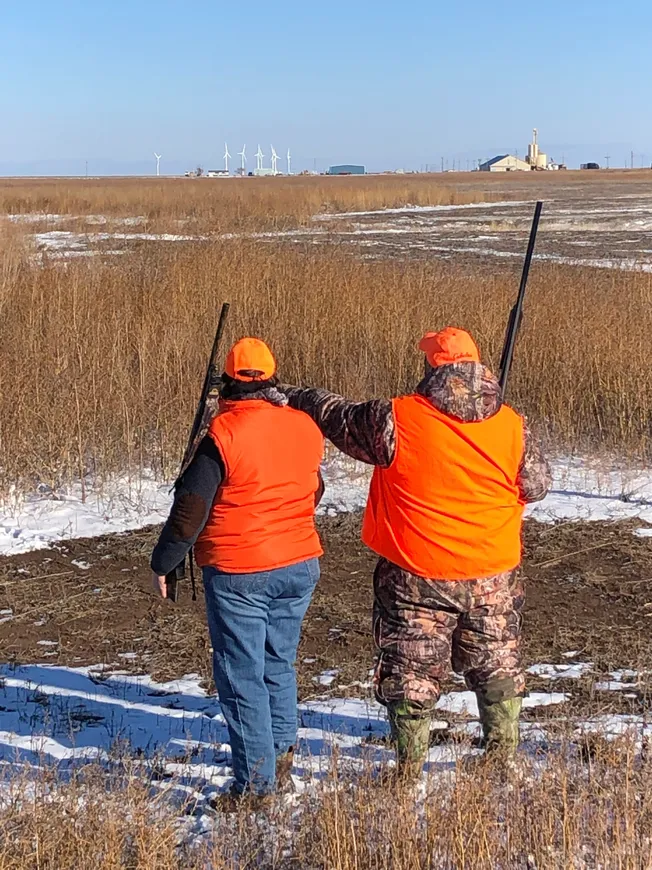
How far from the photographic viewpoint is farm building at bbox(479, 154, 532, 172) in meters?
141

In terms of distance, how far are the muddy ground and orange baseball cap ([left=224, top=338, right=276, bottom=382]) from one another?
72.4 inches

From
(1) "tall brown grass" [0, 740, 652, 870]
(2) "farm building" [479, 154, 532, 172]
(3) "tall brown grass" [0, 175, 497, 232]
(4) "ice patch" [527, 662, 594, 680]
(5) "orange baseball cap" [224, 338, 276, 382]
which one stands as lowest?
(4) "ice patch" [527, 662, 594, 680]

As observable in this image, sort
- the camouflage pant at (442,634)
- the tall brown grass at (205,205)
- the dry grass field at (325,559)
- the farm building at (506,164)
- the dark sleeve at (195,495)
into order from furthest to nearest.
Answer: the farm building at (506,164) → the tall brown grass at (205,205) → the camouflage pant at (442,634) → the dark sleeve at (195,495) → the dry grass field at (325,559)

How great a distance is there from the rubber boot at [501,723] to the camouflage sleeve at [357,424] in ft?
2.95

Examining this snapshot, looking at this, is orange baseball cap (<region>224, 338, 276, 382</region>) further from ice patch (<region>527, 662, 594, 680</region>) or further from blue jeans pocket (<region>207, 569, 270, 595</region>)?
ice patch (<region>527, 662, 594, 680</region>)

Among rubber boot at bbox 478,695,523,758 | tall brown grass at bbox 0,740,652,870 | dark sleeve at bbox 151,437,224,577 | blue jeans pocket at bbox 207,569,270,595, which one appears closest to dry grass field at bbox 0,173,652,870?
tall brown grass at bbox 0,740,652,870

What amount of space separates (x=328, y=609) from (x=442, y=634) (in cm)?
218

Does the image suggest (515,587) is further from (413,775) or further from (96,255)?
(96,255)

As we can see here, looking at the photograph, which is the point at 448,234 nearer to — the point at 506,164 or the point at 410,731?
the point at 410,731

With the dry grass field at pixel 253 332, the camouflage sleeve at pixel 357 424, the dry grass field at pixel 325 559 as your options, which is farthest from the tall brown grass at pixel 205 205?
the camouflage sleeve at pixel 357 424

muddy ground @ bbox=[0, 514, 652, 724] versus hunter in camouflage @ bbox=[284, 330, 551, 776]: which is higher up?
hunter in camouflage @ bbox=[284, 330, 551, 776]

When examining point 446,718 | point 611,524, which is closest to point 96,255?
point 611,524

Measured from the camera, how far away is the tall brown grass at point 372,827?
2.76 m

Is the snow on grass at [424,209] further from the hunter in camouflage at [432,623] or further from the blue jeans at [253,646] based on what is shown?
the blue jeans at [253,646]
